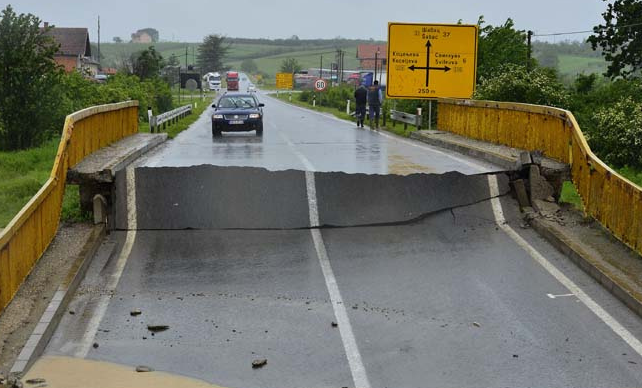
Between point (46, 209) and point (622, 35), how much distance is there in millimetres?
29585

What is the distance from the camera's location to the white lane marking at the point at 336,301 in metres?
7.43

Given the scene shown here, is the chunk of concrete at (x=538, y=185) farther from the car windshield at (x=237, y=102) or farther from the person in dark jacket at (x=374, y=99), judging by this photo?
the person in dark jacket at (x=374, y=99)

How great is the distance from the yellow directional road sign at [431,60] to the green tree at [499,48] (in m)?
9.81

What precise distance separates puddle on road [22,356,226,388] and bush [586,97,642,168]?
58.5 ft

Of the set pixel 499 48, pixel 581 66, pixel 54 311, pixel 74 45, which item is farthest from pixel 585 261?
pixel 581 66

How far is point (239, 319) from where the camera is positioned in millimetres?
8977

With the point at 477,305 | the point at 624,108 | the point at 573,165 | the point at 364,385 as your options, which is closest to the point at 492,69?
the point at 624,108

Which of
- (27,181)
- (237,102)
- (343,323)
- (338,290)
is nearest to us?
(343,323)

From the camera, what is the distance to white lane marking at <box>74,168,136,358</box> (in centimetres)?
826

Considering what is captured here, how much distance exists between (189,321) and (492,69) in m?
31.4

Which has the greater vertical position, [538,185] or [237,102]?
Answer: [237,102]

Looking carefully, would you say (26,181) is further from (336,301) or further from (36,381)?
(36,381)

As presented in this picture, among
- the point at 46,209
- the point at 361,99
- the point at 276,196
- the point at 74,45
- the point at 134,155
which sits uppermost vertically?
the point at 74,45

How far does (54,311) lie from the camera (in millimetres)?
8695
